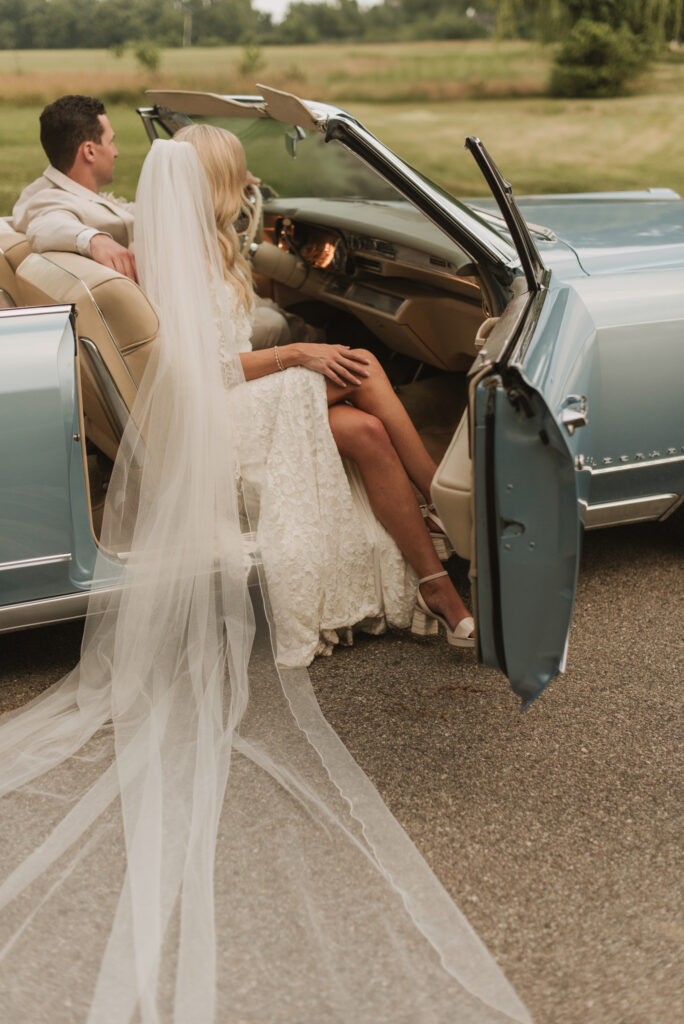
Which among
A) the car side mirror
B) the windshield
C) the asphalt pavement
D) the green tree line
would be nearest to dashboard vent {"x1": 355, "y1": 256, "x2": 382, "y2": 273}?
the windshield

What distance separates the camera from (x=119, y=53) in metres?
8.10

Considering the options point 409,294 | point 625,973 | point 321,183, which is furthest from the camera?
point 321,183

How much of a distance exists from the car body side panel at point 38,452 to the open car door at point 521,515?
1.04 metres

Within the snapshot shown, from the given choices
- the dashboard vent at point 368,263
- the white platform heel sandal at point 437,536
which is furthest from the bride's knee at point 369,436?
the dashboard vent at point 368,263

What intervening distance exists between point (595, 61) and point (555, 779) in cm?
1000

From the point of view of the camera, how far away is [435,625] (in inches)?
109

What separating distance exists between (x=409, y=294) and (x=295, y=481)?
114 cm

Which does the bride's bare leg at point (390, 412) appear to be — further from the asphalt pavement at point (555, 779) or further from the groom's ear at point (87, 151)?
the groom's ear at point (87, 151)

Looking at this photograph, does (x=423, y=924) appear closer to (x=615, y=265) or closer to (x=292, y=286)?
(x=615, y=265)

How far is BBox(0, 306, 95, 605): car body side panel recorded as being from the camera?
7.39ft

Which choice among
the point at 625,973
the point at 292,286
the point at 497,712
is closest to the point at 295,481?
the point at 497,712

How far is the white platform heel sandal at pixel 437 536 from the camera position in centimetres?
271

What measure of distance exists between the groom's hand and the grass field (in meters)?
5.60

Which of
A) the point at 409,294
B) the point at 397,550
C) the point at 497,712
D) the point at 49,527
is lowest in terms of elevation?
the point at 497,712
